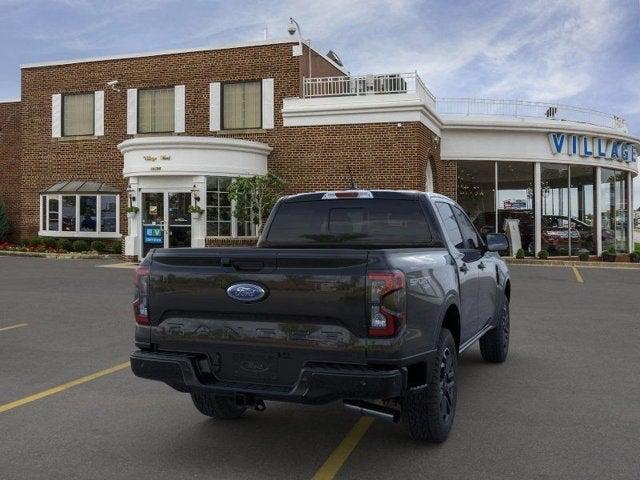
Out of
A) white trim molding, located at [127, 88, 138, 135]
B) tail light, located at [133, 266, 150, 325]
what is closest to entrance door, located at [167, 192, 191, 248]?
white trim molding, located at [127, 88, 138, 135]

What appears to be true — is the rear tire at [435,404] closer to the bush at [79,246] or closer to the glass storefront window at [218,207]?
the glass storefront window at [218,207]

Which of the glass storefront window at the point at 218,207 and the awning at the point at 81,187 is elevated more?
the awning at the point at 81,187

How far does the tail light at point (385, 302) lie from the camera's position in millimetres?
3816

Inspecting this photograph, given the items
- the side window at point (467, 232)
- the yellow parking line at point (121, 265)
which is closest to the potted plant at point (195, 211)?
the yellow parking line at point (121, 265)

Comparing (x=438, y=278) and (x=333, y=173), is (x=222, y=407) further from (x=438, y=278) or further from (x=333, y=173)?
(x=333, y=173)

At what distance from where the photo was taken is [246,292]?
4.09 metres

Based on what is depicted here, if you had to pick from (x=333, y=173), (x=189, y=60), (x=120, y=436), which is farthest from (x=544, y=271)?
(x=120, y=436)

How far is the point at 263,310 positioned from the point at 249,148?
1837cm

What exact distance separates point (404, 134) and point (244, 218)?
5.85 meters

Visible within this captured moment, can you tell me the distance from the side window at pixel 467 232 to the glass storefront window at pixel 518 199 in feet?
60.5

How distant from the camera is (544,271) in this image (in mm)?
19031

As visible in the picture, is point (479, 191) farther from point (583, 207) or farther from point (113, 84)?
point (113, 84)

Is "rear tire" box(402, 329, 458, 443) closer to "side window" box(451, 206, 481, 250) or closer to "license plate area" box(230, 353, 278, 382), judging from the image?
"license plate area" box(230, 353, 278, 382)

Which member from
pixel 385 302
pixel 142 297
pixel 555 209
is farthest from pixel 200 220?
pixel 385 302
